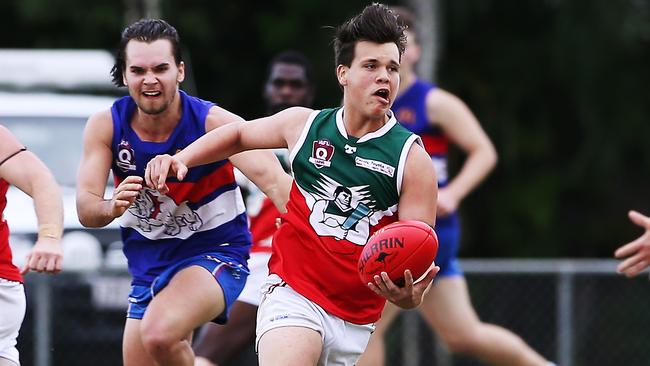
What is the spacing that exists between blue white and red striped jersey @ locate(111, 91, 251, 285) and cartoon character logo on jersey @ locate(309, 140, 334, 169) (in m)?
0.79

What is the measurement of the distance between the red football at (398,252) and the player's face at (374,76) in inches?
21.7

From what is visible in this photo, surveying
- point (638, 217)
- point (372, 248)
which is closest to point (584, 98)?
point (638, 217)

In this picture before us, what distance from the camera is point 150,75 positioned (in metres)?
6.24

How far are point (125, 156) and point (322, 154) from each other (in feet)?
3.48

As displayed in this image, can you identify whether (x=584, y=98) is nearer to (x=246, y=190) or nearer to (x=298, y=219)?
(x=246, y=190)

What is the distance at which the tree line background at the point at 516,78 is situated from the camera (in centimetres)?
1571

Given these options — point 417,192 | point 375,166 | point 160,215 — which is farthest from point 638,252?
point 160,215

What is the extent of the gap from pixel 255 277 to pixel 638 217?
249 cm

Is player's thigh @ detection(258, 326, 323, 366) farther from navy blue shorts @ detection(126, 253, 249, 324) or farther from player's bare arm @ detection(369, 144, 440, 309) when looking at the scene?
navy blue shorts @ detection(126, 253, 249, 324)

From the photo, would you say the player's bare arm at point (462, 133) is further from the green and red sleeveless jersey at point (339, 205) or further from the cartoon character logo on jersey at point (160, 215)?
the green and red sleeveless jersey at point (339, 205)

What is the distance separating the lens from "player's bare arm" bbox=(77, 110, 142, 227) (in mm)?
6148

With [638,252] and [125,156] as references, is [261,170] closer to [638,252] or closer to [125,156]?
[125,156]

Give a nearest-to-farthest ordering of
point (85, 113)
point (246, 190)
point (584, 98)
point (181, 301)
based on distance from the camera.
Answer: point (181, 301), point (246, 190), point (85, 113), point (584, 98)

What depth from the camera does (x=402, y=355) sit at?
1141cm
